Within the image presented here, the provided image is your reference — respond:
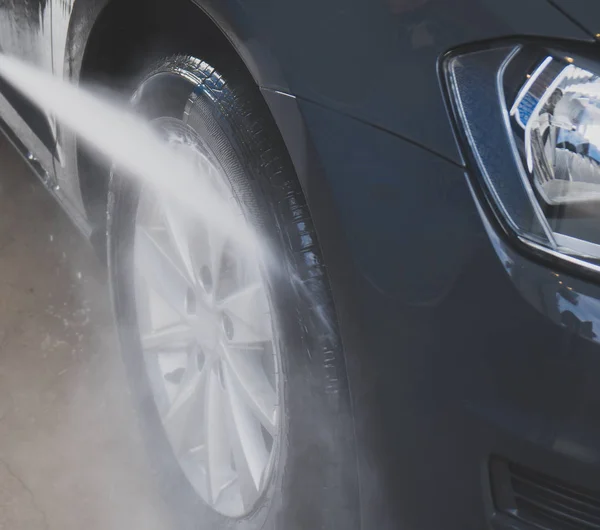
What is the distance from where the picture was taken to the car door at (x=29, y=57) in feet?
5.82

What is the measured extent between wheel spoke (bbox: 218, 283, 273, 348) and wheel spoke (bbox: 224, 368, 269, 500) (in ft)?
0.37

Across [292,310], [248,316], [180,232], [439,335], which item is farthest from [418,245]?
[180,232]

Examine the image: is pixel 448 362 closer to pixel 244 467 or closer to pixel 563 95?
pixel 563 95

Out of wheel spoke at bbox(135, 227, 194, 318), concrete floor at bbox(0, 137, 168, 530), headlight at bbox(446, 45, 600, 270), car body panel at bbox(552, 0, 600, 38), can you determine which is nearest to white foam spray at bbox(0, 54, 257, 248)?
wheel spoke at bbox(135, 227, 194, 318)

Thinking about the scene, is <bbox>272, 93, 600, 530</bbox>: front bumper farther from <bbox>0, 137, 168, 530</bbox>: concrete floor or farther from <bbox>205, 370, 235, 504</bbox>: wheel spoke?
<bbox>0, 137, 168, 530</bbox>: concrete floor

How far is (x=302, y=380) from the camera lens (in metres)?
1.05

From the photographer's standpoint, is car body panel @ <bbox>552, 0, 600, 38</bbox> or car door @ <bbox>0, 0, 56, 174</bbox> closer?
car body panel @ <bbox>552, 0, 600, 38</bbox>

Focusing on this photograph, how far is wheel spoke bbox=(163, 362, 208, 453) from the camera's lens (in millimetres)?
1529

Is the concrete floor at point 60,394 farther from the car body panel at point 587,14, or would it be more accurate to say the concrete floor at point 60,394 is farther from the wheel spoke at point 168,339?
the car body panel at point 587,14

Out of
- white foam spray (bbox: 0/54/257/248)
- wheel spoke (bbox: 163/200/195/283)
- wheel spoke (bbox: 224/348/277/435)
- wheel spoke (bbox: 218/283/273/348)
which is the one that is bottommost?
wheel spoke (bbox: 224/348/277/435)

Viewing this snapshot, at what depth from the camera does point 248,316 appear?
1265mm

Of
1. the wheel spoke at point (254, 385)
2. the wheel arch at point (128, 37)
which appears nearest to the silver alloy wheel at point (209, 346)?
the wheel spoke at point (254, 385)

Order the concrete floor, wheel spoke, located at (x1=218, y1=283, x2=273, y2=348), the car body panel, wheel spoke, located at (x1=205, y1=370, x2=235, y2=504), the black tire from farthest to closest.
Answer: the concrete floor → wheel spoke, located at (x1=205, y1=370, x2=235, y2=504) → wheel spoke, located at (x1=218, y1=283, x2=273, y2=348) → the black tire → the car body panel

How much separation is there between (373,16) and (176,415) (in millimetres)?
1052
